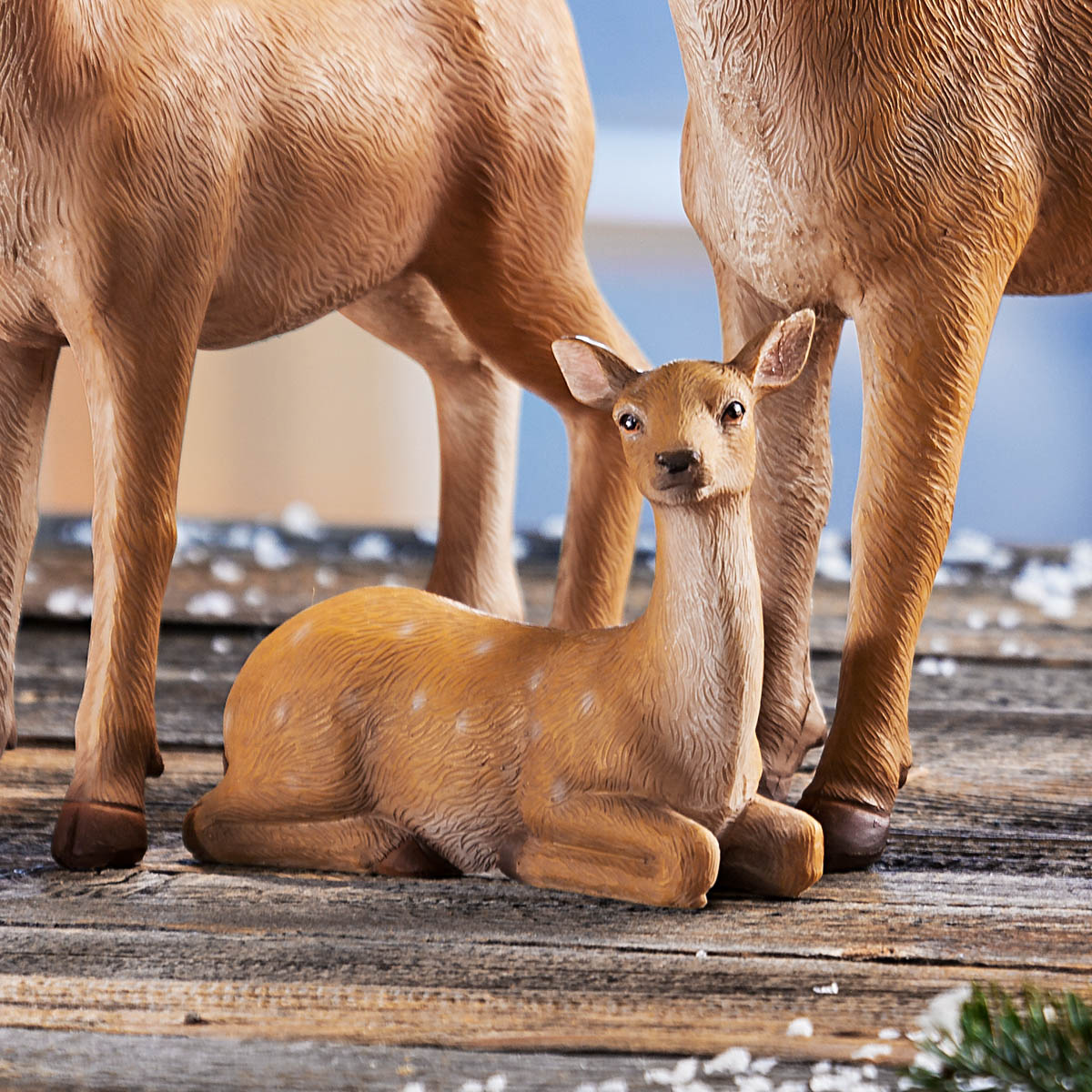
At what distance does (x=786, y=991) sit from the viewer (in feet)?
3.02

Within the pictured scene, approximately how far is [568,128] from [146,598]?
615 millimetres

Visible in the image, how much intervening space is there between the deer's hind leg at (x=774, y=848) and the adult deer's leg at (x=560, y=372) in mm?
427

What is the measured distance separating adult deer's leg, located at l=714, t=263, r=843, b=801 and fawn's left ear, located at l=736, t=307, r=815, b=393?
0.23 m

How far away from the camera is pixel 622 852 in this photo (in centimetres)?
104

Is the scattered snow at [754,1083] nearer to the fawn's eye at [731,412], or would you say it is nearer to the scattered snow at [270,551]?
the fawn's eye at [731,412]

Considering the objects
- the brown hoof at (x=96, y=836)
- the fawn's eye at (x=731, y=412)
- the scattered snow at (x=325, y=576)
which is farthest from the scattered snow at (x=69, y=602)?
the fawn's eye at (x=731, y=412)

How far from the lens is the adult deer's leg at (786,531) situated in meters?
1.32

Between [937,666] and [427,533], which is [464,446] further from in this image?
[427,533]

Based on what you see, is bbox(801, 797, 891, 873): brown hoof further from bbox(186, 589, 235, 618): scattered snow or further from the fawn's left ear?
bbox(186, 589, 235, 618): scattered snow

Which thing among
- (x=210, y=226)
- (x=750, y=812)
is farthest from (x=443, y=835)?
(x=210, y=226)

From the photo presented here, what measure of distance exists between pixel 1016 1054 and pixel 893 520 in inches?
21.3

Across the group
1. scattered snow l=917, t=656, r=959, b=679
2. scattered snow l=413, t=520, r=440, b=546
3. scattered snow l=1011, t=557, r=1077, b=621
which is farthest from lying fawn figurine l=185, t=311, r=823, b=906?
scattered snow l=413, t=520, r=440, b=546

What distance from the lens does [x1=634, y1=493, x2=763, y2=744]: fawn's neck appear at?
1025mm

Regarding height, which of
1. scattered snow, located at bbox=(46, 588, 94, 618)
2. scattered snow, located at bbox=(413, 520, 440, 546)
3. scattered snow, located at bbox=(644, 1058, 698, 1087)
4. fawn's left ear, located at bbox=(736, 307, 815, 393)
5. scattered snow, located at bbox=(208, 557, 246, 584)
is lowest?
scattered snow, located at bbox=(644, 1058, 698, 1087)
